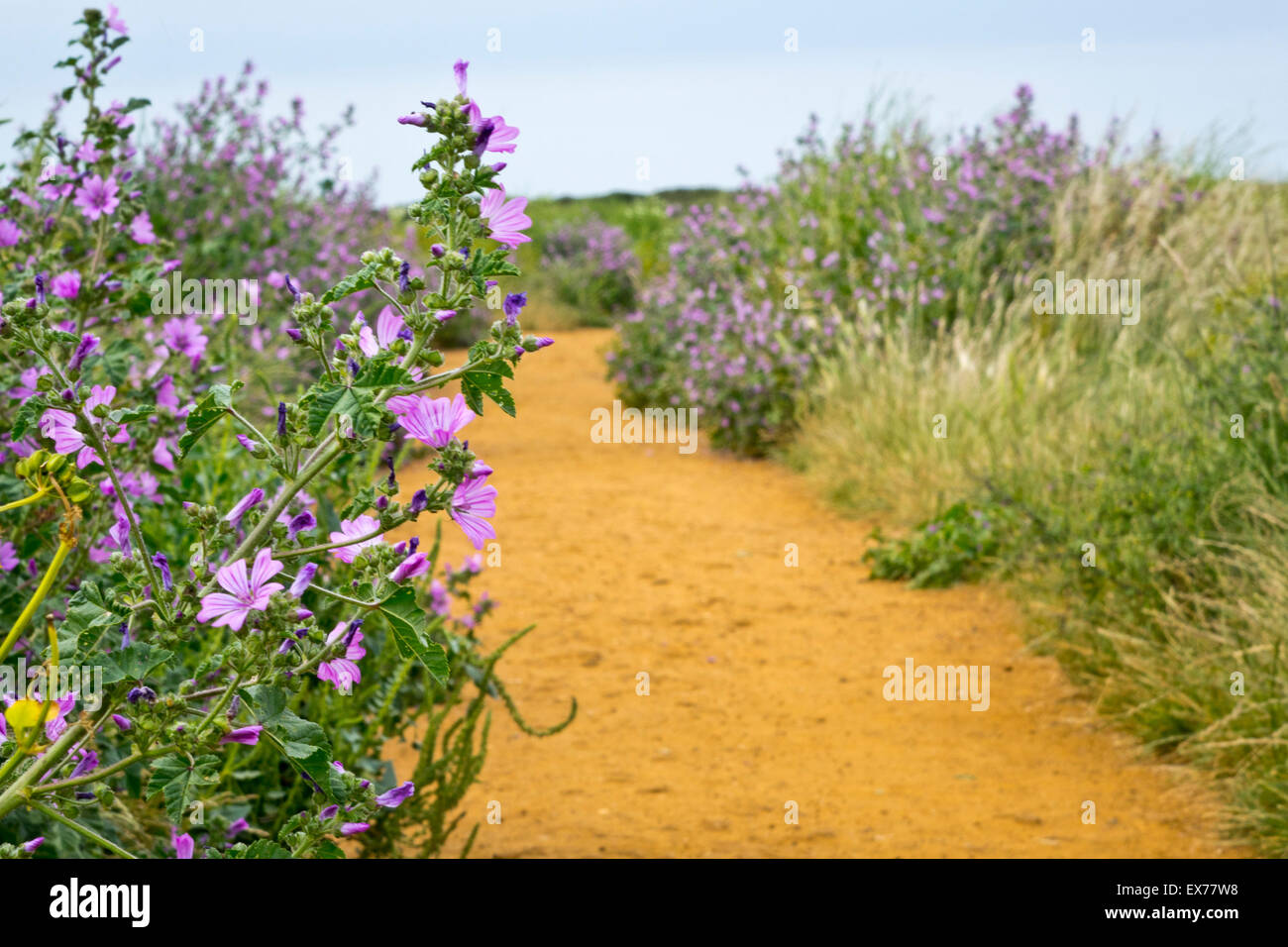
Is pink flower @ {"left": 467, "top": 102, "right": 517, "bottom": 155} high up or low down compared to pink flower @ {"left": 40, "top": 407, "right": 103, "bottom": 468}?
up

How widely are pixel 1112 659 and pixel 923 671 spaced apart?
2.74ft

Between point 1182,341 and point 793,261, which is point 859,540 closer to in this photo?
point 1182,341

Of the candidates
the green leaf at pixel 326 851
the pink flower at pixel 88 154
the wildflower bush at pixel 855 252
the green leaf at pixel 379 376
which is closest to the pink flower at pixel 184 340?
the pink flower at pixel 88 154

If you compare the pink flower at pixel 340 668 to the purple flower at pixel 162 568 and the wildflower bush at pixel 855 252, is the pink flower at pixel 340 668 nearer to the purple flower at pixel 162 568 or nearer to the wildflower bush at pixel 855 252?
the purple flower at pixel 162 568

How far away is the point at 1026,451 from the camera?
20.8 feet

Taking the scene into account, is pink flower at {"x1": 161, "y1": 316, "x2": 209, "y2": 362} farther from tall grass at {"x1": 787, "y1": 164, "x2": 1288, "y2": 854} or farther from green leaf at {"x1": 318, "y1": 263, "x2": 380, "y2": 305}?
tall grass at {"x1": 787, "y1": 164, "x2": 1288, "y2": 854}

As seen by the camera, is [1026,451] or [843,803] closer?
[843,803]

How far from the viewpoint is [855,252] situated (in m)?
10.0

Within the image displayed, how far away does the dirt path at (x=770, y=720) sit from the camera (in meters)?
3.90

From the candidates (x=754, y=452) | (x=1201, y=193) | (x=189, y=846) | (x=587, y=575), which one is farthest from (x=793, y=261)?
(x=189, y=846)

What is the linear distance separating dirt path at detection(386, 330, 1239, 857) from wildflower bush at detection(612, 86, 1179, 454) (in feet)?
6.31

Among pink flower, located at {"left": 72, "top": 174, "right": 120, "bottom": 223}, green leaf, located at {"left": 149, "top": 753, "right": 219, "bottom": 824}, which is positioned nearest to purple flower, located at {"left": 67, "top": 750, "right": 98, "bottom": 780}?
green leaf, located at {"left": 149, "top": 753, "right": 219, "bottom": 824}

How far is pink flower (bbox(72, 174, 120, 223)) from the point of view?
8.73ft

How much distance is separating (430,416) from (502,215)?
0.23 metres
